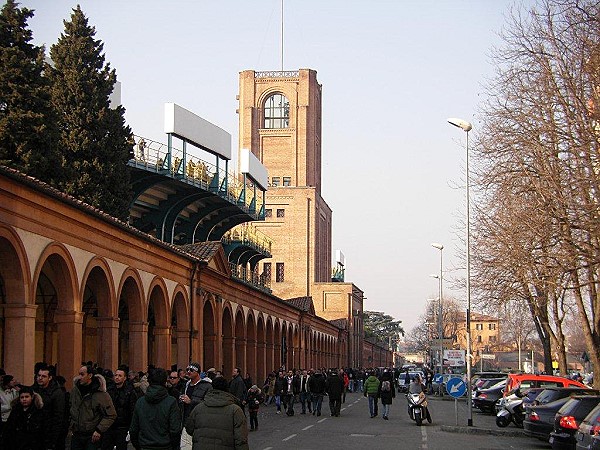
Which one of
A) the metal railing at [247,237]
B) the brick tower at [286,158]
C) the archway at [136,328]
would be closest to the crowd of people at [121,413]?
the archway at [136,328]

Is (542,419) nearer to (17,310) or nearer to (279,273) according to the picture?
(17,310)

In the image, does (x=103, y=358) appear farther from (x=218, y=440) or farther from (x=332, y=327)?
(x=332, y=327)

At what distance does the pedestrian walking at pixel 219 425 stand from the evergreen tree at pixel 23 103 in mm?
18112

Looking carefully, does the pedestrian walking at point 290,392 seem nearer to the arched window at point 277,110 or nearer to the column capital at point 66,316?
the column capital at point 66,316

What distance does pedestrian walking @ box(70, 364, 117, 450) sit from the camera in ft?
41.4

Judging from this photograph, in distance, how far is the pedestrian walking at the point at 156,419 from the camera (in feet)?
35.6

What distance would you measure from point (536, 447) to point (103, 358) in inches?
428

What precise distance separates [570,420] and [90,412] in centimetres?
1007

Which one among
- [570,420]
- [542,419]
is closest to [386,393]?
[542,419]

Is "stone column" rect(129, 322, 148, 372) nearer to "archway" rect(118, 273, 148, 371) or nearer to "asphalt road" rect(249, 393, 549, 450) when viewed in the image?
"archway" rect(118, 273, 148, 371)

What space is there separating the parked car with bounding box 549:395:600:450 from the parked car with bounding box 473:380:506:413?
18189 millimetres

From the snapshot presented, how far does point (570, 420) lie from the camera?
61.1 feet

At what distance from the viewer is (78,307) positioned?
2208 cm

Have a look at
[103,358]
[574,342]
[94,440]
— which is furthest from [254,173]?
[574,342]
